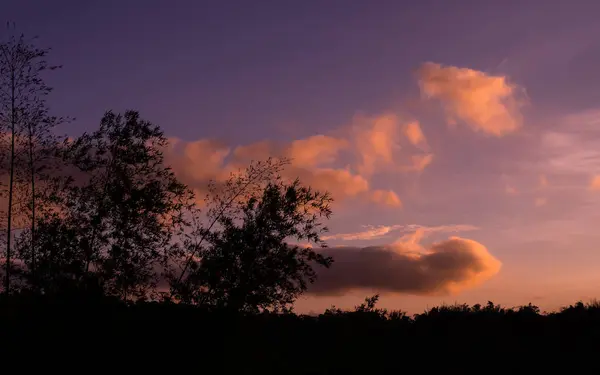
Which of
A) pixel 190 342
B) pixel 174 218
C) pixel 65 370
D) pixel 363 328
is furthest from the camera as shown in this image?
pixel 174 218

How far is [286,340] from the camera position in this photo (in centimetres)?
1767

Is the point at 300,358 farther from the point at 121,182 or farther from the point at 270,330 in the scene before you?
the point at 121,182

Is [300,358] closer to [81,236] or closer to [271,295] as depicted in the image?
[271,295]

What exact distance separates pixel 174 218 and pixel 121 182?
271cm

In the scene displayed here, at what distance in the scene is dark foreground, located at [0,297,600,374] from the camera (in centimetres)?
1517

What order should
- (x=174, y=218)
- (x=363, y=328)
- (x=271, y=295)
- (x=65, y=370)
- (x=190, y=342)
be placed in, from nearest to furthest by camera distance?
(x=65, y=370) → (x=190, y=342) → (x=363, y=328) → (x=271, y=295) → (x=174, y=218)

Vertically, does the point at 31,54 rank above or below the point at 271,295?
above

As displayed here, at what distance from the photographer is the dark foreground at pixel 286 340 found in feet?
49.8

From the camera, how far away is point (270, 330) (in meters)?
18.0

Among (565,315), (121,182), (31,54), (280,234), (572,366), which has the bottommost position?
(572,366)

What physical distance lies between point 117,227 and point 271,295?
7.05 meters

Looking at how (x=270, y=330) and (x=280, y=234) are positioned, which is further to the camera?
(x=280, y=234)

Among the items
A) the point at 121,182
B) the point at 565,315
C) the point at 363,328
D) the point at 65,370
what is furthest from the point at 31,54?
the point at 565,315

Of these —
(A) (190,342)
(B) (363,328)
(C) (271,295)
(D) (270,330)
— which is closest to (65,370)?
(A) (190,342)
